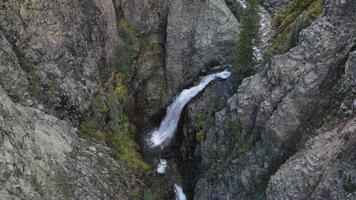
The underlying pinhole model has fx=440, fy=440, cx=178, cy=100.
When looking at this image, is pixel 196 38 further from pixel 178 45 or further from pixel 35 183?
pixel 35 183

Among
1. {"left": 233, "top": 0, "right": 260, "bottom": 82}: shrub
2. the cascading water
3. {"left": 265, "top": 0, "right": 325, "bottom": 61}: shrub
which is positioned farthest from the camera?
the cascading water

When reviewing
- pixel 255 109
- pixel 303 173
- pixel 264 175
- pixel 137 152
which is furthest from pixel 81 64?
pixel 303 173

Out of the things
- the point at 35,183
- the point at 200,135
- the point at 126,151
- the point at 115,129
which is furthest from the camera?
the point at 126,151

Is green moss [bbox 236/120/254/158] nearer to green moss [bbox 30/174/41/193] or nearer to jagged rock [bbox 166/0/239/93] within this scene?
jagged rock [bbox 166/0/239/93]

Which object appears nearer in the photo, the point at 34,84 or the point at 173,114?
the point at 34,84

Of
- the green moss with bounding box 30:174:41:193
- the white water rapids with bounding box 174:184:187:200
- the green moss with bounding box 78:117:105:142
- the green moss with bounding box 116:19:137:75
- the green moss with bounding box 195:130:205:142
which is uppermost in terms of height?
the green moss with bounding box 116:19:137:75

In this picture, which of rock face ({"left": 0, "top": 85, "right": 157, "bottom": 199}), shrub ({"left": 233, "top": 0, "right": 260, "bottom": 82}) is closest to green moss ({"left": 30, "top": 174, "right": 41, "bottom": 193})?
rock face ({"left": 0, "top": 85, "right": 157, "bottom": 199})

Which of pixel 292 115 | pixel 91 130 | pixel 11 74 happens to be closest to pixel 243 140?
pixel 292 115

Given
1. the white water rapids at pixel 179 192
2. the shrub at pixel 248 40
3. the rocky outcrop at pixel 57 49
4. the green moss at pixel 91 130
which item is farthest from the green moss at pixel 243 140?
the rocky outcrop at pixel 57 49

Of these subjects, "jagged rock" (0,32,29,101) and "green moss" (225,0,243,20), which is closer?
"jagged rock" (0,32,29,101)
